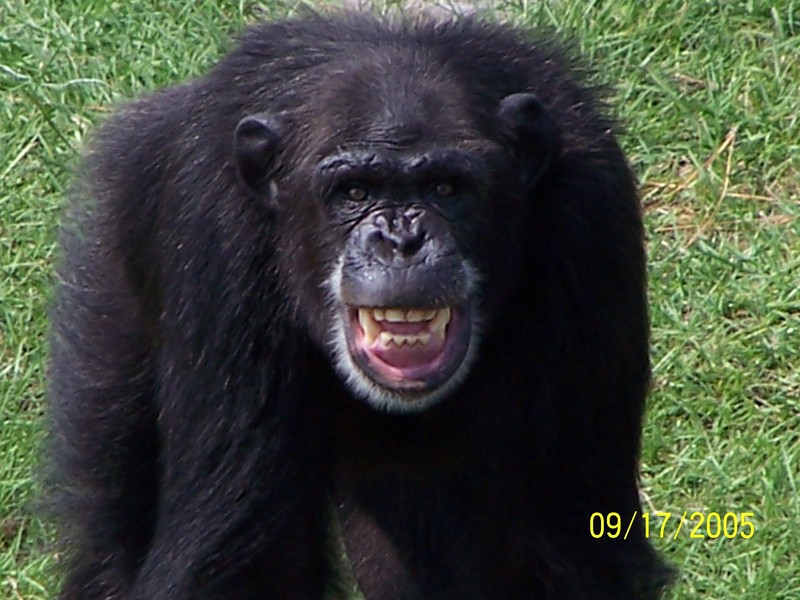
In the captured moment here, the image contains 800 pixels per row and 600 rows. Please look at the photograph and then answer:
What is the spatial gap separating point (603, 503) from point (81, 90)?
3.70 m

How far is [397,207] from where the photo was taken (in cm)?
511

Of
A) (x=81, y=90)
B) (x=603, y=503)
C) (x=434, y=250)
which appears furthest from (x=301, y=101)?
(x=81, y=90)

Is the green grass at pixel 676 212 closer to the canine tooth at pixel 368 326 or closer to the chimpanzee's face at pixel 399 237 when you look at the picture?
→ the chimpanzee's face at pixel 399 237

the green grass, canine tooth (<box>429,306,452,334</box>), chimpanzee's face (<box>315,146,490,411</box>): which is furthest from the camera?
the green grass

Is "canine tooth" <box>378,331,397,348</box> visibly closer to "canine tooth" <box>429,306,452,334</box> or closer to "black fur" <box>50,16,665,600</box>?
"canine tooth" <box>429,306,452,334</box>

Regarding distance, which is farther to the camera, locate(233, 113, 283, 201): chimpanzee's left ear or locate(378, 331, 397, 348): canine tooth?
locate(233, 113, 283, 201): chimpanzee's left ear

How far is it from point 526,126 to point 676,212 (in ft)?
8.91

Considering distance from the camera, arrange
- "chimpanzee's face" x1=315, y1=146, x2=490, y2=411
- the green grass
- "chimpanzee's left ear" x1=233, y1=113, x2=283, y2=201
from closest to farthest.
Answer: "chimpanzee's face" x1=315, y1=146, x2=490, y2=411
"chimpanzee's left ear" x1=233, y1=113, x2=283, y2=201
the green grass

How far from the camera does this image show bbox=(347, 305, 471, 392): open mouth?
16.8ft

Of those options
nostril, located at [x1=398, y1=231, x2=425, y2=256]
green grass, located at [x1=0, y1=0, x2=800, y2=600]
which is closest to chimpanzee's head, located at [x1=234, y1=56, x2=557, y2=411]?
nostril, located at [x1=398, y1=231, x2=425, y2=256]

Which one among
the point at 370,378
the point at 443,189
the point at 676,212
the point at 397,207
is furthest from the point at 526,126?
the point at 676,212

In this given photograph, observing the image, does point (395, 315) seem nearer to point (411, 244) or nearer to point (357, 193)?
point (411, 244)

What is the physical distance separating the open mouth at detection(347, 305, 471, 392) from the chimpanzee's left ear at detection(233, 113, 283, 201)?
488 millimetres

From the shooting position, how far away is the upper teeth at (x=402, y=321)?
509 cm
